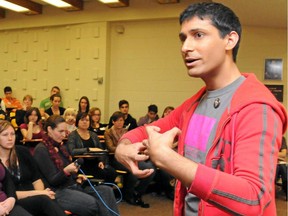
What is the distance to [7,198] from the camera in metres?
2.61

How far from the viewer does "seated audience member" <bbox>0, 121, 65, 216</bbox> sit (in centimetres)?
280

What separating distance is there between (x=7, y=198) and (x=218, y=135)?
2.22 meters

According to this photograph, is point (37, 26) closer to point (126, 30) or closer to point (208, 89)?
point (126, 30)

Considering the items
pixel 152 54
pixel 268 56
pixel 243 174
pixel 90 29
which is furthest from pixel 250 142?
pixel 90 29

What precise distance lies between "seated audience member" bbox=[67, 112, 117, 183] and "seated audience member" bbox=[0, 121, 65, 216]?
839 millimetres

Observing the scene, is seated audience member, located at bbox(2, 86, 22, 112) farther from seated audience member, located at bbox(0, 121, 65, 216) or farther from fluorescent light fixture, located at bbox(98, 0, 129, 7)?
seated audience member, located at bbox(0, 121, 65, 216)

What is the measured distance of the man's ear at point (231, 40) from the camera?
0.91 metres

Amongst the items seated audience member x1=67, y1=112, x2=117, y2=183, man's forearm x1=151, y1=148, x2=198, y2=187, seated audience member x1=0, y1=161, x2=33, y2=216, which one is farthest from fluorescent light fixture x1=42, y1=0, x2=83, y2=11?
man's forearm x1=151, y1=148, x2=198, y2=187

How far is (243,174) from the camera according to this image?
2.25 ft

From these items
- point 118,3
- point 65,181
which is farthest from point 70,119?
point 118,3

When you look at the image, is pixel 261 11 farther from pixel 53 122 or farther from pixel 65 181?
pixel 65 181

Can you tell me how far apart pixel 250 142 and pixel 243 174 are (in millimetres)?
72

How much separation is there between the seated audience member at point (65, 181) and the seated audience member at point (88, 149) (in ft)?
1.37

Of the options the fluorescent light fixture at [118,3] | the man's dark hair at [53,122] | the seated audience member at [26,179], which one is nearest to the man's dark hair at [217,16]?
the seated audience member at [26,179]
